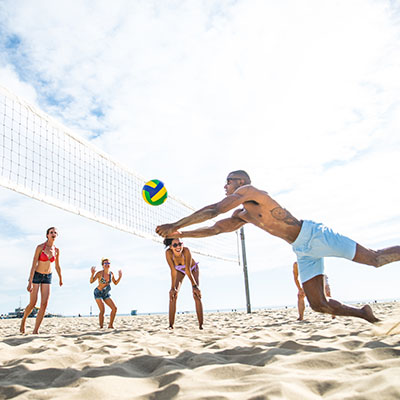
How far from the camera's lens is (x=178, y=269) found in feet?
16.8

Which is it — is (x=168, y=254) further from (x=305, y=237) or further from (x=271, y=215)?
(x=305, y=237)

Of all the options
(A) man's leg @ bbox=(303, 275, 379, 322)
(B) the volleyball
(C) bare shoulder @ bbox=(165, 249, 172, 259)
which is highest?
(B) the volleyball

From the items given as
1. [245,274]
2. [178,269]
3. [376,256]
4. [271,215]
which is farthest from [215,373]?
[245,274]

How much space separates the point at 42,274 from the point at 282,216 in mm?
3644

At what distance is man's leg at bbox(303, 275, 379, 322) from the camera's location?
9.24 ft

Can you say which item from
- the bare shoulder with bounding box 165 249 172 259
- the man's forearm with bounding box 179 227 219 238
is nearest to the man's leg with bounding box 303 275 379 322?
the man's forearm with bounding box 179 227 219 238

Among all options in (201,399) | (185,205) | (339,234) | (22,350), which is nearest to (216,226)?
(339,234)

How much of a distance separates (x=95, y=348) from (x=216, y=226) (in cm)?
146

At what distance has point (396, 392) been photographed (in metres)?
1.25

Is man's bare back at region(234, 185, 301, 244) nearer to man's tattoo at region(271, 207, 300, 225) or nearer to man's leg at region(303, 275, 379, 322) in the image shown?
man's tattoo at region(271, 207, 300, 225)

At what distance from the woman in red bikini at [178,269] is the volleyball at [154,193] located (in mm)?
867

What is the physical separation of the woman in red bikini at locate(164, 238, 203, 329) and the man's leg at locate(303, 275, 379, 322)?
7.16 feet

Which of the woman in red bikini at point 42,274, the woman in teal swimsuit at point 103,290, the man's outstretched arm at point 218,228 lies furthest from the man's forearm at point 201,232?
the woman in teal swimsuit at point 103,290

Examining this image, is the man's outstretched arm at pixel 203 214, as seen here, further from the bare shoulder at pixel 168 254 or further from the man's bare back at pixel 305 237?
the bare shoulder at pixel 168 254
